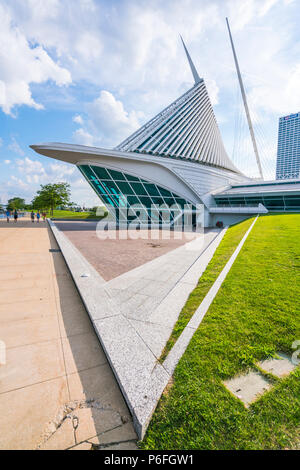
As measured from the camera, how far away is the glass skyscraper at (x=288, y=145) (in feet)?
379

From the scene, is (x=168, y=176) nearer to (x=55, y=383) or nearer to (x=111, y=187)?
(x=111, y=187)

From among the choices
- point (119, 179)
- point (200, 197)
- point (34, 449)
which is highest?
point (119, 179)

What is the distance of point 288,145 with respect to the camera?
122375 millimetres

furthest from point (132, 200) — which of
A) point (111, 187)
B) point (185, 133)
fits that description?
point (185, 133)

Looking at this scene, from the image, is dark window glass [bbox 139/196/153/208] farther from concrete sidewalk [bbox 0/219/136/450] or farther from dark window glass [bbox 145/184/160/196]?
concrete sidewalk [bbox 0/219/136/450]

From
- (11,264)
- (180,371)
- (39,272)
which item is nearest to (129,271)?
(39,272)

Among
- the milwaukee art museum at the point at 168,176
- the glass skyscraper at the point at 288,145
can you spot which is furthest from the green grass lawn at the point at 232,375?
the glass skyscraper at the point at 288,145

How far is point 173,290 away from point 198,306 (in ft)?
4.29

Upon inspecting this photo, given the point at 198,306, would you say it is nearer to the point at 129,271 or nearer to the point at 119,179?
the point at 129,271

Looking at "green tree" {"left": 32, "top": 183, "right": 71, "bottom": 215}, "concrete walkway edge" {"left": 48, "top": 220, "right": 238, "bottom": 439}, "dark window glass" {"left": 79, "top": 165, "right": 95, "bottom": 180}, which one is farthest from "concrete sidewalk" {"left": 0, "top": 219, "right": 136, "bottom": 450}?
"green tree" {"left": 32, "top": 183, "right": 71, "bottom": 215}

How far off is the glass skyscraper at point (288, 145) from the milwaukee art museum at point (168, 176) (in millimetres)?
98031

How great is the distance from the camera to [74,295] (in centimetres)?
525

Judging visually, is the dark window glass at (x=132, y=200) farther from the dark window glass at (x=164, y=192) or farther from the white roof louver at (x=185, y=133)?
the white roof louver at (x=185, y=133)

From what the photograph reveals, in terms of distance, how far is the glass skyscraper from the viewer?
11544 cm
